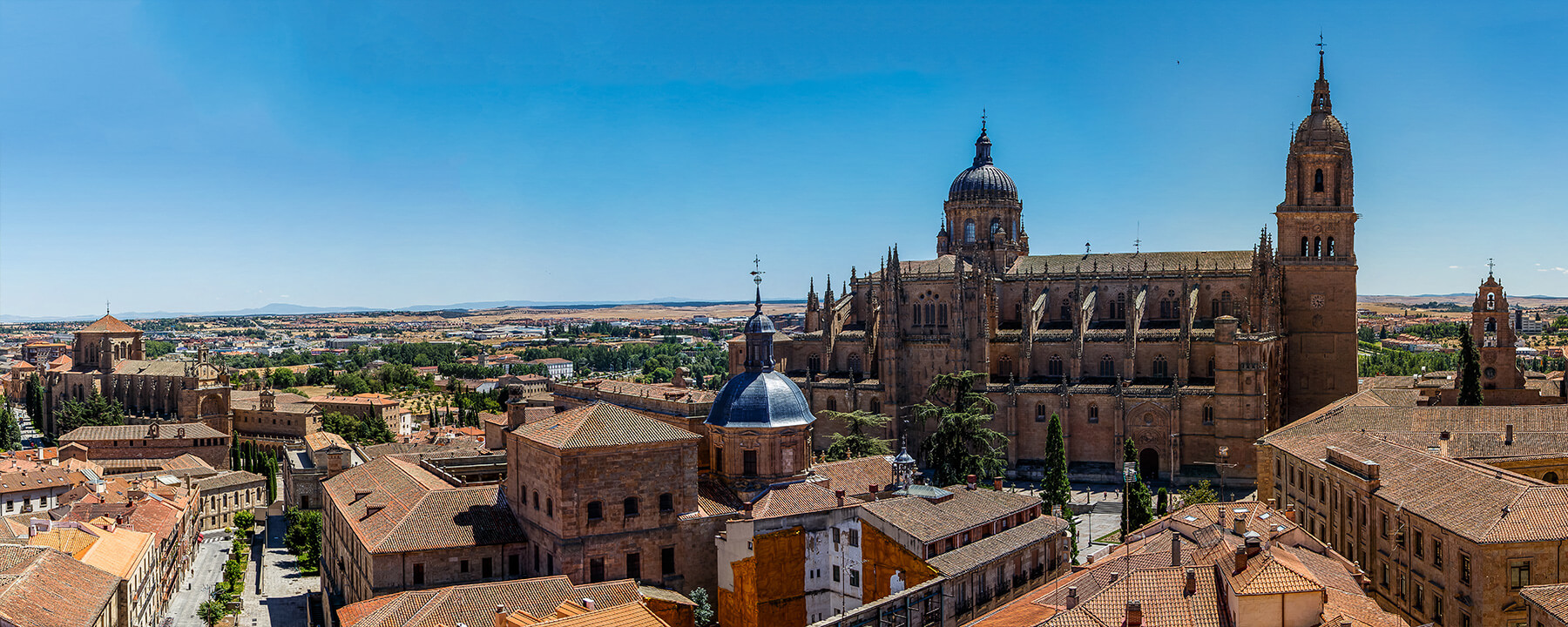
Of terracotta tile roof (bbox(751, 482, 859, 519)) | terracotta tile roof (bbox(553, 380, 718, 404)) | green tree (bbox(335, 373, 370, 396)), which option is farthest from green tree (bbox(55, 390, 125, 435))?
terracotta tile roof (bbox(751, 482, 859, 519))

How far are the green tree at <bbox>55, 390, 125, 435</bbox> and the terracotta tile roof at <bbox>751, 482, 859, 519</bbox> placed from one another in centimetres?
9863

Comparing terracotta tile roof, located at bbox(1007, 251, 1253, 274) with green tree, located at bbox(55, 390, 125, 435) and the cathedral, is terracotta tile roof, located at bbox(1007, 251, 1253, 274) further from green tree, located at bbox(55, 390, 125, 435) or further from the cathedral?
green tree, located at bbox(55, 390, 125, 435)

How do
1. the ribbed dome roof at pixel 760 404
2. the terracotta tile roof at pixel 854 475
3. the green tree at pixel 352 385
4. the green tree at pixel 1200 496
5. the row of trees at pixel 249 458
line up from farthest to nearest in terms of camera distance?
the green tree at pixel 352 385 → the row of trees at pixel 249 458 → the green tree at pixel 1200 496 → the terracotta tile roof at pixel 854 475 → the ribbed dome roof at pixel 760 404

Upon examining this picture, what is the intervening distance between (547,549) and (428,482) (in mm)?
10017

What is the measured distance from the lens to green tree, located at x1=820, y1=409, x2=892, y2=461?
2468 inches

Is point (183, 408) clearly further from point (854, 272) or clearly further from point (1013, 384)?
point (1013, 384)

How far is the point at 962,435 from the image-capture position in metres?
62.2

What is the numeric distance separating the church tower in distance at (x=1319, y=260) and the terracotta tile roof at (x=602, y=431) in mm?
46855

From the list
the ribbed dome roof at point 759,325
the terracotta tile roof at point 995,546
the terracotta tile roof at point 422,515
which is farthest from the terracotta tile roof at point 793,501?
the terracotta tile roof at point 422,515

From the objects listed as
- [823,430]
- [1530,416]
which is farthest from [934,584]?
[823,430]

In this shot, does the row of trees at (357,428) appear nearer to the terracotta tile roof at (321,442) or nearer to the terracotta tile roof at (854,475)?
the terracotta tile roof at (321,442)

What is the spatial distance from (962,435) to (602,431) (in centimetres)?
2860

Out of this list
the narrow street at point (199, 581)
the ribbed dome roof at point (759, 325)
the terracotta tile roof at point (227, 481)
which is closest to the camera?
the ribbed dome roof at point (759, 325)

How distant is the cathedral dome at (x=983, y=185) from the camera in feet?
275
